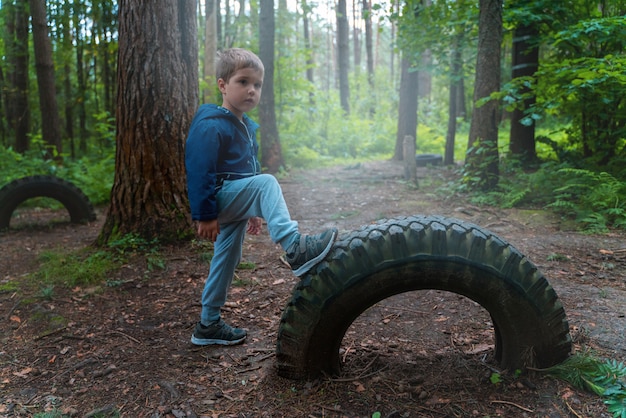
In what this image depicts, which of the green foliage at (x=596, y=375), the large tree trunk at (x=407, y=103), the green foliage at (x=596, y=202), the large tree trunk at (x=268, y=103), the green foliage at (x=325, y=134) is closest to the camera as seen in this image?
the green foliage at (x=596, y=375)

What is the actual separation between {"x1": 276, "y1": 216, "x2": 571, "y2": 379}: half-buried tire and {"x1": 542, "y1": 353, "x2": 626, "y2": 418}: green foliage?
0.19 feet

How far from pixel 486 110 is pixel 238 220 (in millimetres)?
6067

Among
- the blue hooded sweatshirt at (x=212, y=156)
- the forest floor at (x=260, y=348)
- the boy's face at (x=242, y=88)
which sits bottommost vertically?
the forest floor at (x=260, y=348)

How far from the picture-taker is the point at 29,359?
305 cm

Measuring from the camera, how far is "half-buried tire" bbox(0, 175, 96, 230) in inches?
262

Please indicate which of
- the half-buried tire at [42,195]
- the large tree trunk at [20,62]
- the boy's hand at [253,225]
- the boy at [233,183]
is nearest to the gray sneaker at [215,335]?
the boy at [233,183]

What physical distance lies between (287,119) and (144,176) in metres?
10.6

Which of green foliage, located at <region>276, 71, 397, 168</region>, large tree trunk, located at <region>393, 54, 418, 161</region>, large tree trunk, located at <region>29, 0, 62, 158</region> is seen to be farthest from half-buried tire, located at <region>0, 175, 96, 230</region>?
large tree trunk, located at <region>393, 54, 418, 161</region>

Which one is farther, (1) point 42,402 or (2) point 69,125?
(2) point 69,125

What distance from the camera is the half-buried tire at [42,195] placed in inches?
262

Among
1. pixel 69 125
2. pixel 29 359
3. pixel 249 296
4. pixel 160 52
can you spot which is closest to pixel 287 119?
pixel 69 125

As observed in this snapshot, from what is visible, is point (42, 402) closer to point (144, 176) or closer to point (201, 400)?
point (201, 400)

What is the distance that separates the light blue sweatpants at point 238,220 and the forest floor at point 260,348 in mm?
422

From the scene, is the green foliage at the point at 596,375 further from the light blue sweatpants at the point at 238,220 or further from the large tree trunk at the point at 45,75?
the large tree trunk at the point at 45,75
